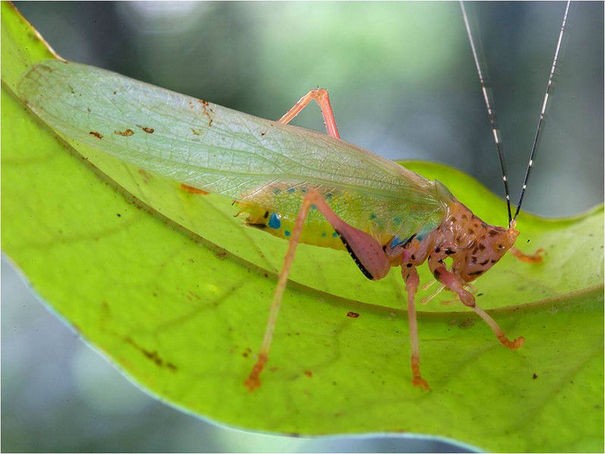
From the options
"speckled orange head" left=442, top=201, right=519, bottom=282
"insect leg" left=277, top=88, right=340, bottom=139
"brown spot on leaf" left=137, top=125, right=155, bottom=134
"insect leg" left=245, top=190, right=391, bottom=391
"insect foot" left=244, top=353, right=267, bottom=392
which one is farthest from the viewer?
"insect leg" left=277, top=88, right=340, bottom=139

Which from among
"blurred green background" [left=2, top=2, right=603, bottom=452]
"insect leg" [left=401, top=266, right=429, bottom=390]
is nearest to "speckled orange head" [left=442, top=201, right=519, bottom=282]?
"insect leg" [left=401, top=266, right=429, bottom=390]

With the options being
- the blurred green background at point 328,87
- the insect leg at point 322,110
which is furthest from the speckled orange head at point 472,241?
the blurred green background at point 328,87

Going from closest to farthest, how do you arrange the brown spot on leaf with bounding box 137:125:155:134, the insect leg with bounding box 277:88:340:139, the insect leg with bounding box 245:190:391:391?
the insect leg with bounding box 245:190:391:391, the brown spot on leaf with bounding box 137:125:155:134, the insect leg with bounding box 277:88:340:139

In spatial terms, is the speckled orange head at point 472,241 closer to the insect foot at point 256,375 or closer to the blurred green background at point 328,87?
the insect foot at point 256,375

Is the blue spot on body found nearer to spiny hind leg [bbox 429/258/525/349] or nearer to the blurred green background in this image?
spiny hind leg [bbox 429/258/525/349]

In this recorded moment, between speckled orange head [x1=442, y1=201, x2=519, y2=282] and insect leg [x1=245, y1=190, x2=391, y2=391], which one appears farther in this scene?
speckled orange head [x1=442, y1=201, x2=519, y2=282]

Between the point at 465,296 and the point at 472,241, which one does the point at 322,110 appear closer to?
the point at 472,241
